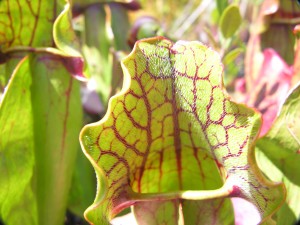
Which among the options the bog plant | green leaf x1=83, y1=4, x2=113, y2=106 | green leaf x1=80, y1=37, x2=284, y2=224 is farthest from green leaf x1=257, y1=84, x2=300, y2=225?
green leaf x1=83, y1=4, x2=113, y2=106

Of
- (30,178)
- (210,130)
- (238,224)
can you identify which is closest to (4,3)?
(30,178)

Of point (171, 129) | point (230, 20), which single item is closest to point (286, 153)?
point (171, 129)

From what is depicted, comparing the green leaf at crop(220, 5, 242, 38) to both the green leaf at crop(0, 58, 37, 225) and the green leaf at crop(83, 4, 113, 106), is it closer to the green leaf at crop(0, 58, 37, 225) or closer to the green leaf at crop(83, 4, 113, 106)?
the green leaf at crop(83, 4, 113, 106)

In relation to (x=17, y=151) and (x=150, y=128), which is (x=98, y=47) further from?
(x=150, y=128)

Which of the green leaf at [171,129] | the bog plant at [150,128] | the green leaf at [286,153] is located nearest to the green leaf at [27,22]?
the bog plant at [150,128]

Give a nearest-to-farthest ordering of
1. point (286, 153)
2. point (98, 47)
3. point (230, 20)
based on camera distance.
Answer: point (286, 153) < point (230, 20) < point (98, 47)

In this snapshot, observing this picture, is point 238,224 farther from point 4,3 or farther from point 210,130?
point 4,3
